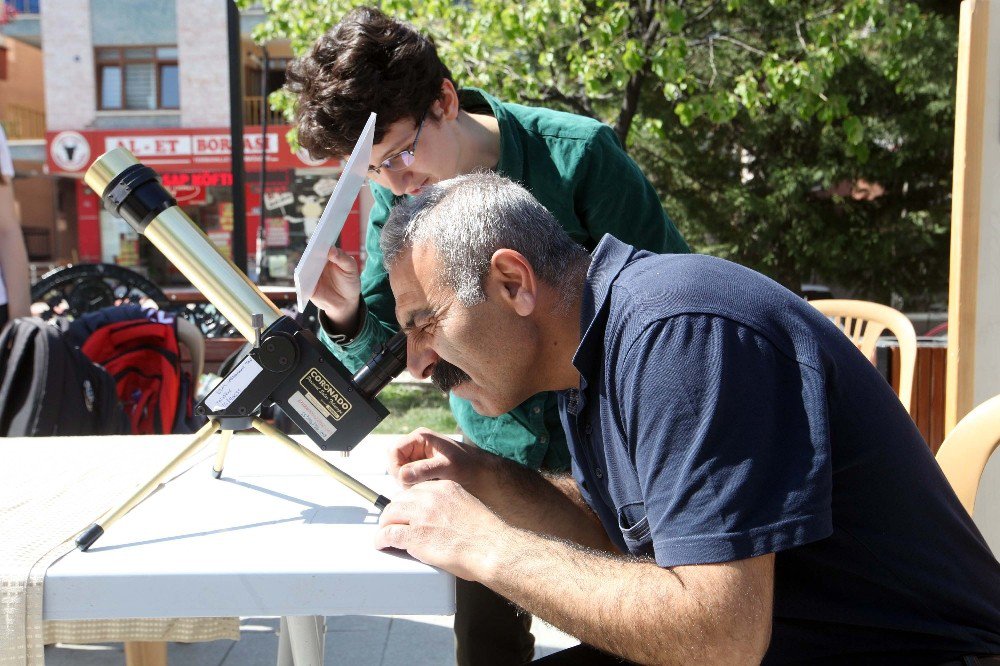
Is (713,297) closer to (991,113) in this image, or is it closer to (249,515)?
(249,515)

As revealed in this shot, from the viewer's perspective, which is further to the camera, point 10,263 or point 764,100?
point 764,100

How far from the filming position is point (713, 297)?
3.49 feet

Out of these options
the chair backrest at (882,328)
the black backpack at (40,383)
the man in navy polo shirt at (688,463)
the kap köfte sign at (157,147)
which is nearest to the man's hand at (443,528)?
the man in navy polo shirt at (688,463)

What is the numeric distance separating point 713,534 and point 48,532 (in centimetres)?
95

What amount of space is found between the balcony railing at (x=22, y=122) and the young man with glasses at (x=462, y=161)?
2378 centimetres

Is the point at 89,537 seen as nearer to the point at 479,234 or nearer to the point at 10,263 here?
the point at 479,234

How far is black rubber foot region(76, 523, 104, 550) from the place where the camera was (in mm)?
1199

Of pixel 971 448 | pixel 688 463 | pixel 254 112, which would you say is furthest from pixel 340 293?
pixel 254 112

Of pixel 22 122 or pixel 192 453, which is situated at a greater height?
pixel 22 122

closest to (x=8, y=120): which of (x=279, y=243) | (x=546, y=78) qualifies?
(x=279, y=243)

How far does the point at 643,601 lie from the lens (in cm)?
101

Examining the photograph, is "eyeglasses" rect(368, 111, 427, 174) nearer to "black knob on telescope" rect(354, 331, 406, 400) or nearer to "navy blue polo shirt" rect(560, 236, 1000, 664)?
"black knob on telescope" rect(354, 331, 406, 400)

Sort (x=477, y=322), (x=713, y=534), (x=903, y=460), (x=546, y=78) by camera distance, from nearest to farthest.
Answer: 1. (x=713, y=534)
2. (x=903, y=460)
3. (x=477, y=322)
4. (x=546, y=78)

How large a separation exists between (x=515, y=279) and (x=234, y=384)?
0.45m
